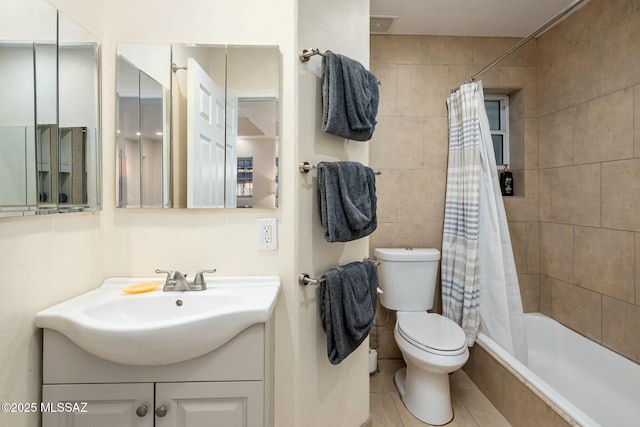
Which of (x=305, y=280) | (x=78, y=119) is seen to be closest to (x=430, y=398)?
(x=305, y=280)

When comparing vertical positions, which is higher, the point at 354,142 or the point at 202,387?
the point at 354,142

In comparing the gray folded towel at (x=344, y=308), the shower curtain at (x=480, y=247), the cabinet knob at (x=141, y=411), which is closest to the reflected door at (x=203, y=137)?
the gray folded towel at (x=344, y=308)

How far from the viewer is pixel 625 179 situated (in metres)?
1.68

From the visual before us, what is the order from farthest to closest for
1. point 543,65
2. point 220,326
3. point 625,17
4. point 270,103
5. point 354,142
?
point 543,65 < point 625,17 < point 354,142 < point 270,103 < point 220,326

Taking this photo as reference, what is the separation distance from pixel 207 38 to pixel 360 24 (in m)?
0.76

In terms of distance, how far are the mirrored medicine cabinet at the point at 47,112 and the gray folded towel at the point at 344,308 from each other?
977 mm

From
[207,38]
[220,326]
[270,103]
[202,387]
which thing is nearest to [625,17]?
[270,103]

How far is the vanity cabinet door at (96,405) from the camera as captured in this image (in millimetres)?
886

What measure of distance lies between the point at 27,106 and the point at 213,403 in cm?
104

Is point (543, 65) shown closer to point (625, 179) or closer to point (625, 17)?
point (625, 17)

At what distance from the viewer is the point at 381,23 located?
206cm

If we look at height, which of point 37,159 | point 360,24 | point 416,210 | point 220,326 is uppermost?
point 360,24

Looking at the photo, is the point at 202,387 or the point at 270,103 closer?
the point at 202,387

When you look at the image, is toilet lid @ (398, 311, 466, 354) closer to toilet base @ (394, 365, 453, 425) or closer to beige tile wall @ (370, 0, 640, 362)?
toilet base @ (394, 365, 453, 425)
